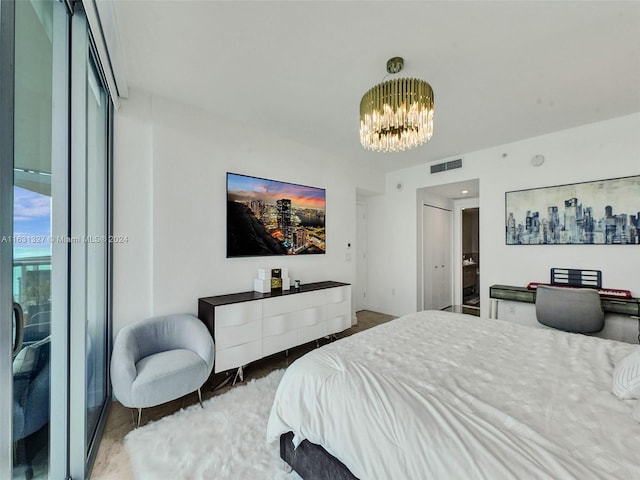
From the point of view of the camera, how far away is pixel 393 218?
500 cm

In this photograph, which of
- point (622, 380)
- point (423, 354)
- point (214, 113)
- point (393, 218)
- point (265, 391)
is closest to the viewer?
point (622, 380)

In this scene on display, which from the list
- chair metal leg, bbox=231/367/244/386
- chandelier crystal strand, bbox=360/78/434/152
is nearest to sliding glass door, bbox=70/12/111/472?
chair metal leg, bbox=231/367/244/386

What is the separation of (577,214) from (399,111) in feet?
9.69

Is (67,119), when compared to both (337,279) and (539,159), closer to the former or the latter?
(337,279)

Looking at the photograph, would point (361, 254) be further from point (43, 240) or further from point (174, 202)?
point (43, 240)

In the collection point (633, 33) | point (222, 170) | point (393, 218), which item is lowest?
point (393, 218)

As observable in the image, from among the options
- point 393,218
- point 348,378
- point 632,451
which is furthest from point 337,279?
point 632,451

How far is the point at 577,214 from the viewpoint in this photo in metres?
3.21

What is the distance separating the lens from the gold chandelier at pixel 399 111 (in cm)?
179

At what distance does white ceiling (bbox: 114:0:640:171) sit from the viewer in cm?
164

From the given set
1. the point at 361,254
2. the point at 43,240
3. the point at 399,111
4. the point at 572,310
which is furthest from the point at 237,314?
the point at 572,310

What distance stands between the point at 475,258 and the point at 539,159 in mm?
3688

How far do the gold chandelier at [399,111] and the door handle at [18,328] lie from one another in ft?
6.79

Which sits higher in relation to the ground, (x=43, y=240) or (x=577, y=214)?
(x=577, y=214)
